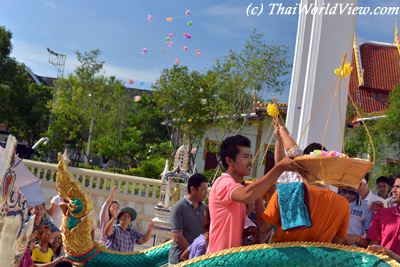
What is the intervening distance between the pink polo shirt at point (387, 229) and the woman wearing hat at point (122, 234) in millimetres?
2419

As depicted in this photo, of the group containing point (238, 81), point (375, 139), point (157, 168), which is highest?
point (238, 81)

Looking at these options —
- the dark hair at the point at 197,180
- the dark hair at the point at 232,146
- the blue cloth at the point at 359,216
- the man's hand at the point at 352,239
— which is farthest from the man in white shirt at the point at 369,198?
the dark hair at the point at 232,146

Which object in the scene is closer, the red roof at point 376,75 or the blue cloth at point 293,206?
the blue cloth at point 293,206

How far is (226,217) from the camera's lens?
2.71m

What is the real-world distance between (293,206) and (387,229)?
3.82 feet

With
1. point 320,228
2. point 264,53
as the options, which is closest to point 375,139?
point 264,53

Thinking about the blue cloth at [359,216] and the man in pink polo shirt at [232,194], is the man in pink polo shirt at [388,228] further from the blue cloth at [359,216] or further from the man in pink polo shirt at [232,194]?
A: the man in pink polo shirt at [232,194]

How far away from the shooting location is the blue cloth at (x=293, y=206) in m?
2.50

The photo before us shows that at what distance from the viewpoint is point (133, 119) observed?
31484mm

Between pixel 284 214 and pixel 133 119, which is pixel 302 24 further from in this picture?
pixel 133 119

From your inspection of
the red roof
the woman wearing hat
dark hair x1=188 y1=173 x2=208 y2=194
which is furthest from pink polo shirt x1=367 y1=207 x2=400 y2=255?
the red roof

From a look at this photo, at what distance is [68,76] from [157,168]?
32.6ft

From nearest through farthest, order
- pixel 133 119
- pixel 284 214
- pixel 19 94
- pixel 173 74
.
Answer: pixel 284 214 < pixel 173 74 < pixel 19 94 < pixel 133 119

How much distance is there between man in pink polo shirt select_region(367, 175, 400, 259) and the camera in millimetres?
3375
